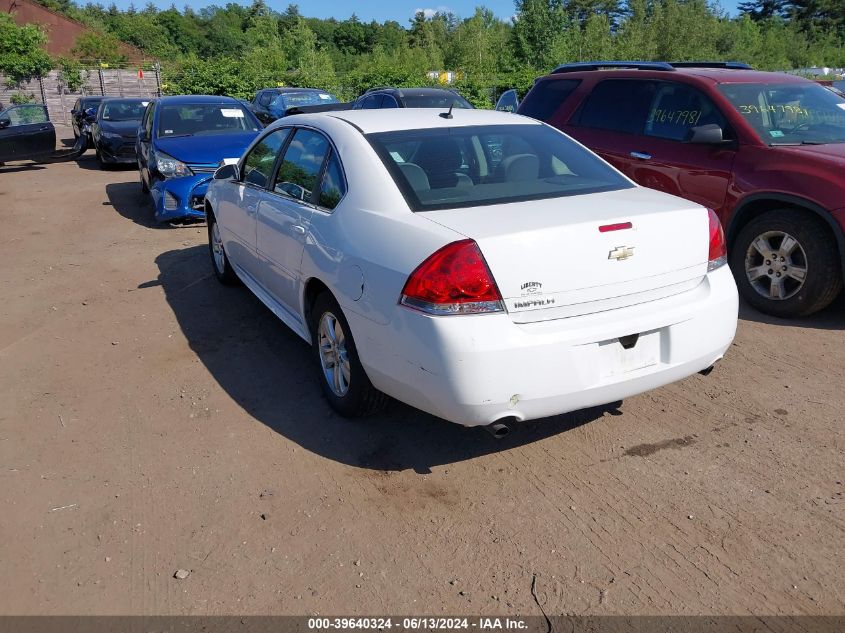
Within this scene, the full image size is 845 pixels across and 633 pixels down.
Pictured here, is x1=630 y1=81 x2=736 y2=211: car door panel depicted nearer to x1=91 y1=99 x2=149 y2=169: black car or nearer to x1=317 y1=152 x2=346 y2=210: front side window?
x1=317 y1=152 x2=346 y2=210: front side window

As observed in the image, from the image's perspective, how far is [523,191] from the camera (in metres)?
3.94

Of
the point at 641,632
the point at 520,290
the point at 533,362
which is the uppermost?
the point at 520,290

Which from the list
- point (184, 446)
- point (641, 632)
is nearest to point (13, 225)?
point (184, 446)

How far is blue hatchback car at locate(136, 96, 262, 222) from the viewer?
9438 mm

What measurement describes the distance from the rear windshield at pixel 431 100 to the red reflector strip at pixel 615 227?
36.8 ft

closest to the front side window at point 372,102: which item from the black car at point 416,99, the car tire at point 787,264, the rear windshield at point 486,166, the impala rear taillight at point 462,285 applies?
the black car at point 416,99

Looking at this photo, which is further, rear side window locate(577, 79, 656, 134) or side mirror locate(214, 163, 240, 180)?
rear side window locate(577, 79, 656, 134)

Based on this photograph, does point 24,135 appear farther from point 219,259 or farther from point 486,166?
point 486,166

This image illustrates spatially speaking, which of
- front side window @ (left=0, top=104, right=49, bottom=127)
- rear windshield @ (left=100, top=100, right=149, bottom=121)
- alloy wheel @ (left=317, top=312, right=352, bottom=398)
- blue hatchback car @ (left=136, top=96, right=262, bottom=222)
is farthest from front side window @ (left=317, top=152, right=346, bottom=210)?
rear windshield @ (left=100, top=100, right=149, bottom=121)

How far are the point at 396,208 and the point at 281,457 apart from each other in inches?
56.1

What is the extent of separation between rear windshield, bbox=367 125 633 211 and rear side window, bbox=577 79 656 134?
8.81 ft

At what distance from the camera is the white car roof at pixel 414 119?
439cm

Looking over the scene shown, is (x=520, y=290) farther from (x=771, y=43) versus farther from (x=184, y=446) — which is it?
(x=771, y=43)

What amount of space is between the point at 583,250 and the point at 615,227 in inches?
8.9
